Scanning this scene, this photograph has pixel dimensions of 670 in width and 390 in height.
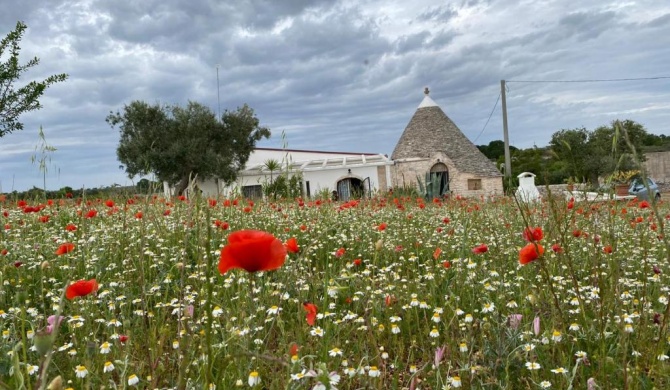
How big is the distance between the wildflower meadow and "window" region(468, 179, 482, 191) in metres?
27.1

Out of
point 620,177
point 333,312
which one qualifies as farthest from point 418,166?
point 333,312

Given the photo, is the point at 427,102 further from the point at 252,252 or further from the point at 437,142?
the point at 252,252

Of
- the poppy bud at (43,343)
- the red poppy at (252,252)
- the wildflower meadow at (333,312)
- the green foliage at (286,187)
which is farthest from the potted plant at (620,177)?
the green foliage at (286,187)

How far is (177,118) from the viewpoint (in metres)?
34.7

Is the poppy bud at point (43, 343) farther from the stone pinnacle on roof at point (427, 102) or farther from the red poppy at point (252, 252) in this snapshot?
the stone pinnacle on roof at point (427, 102)

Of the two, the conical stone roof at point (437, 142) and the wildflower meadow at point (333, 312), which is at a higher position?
the conical stone roof at point (437, 142)

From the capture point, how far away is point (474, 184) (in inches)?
1276

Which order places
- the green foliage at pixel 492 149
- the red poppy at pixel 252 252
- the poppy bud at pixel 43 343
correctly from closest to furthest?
the poppy bud at pixel 43 343, the red poppy at pixel 252 252, the green foliage at pixel 492 149

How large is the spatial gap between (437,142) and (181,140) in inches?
648

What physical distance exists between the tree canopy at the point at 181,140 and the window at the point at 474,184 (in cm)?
1520

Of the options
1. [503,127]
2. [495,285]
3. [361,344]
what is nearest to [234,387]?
[361,344]

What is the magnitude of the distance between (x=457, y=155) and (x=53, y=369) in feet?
105

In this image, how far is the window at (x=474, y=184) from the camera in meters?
32.2

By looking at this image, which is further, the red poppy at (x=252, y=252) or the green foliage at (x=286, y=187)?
the green foliage at (x=286, y=187)
